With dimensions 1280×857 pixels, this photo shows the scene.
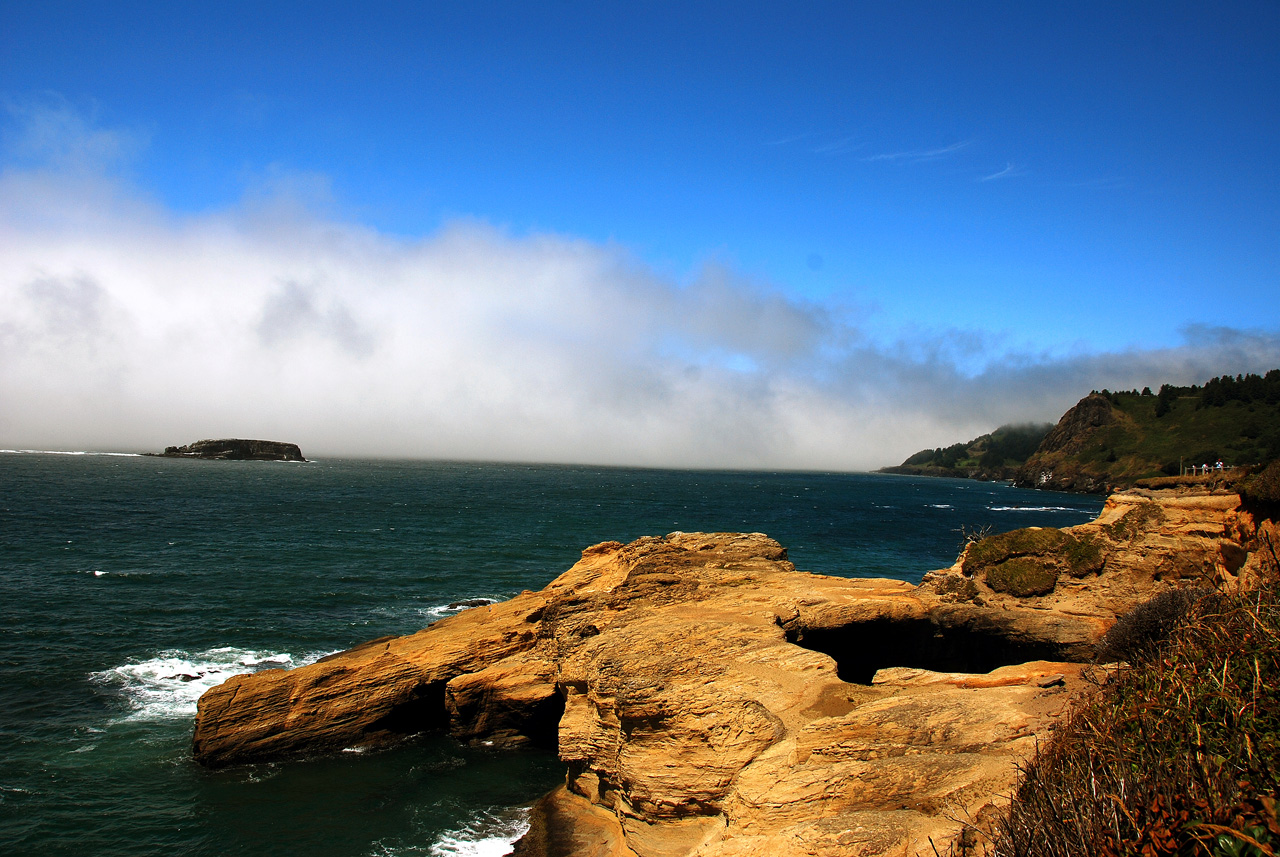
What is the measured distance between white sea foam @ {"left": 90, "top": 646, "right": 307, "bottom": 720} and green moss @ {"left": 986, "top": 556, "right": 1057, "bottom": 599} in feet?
92.7

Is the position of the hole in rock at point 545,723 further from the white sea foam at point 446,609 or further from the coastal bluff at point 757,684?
the white sea foam at point 446,609

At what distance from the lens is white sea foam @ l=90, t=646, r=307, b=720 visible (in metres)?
23.5

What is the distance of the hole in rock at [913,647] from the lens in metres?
19.7

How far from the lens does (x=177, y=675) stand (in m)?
26.0

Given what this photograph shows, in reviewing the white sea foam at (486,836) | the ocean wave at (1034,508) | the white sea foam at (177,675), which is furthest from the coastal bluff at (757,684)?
the ocean wave at (1034,508)

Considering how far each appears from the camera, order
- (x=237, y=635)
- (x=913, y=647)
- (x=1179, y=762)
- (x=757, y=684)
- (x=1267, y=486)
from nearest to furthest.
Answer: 1. (x=1179, y=762)
2. (x=757, y=684)
3. (x=1267, y=486)
4. (x=913, y=647)
5. (x=237, y=635)

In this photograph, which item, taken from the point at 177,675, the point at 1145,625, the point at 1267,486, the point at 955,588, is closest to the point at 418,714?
the point at 177,675

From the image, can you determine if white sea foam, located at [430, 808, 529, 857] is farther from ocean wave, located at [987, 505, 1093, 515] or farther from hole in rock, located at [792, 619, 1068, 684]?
ocean wave, located at [987, 505, 1093, 515]

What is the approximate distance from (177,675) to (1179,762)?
3238 centimetres

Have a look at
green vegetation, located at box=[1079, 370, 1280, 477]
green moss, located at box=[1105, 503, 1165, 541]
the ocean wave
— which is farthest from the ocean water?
green vegetation, located at box=[1079, 370, 1280, 477]

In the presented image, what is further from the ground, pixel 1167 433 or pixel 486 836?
pixel 1167 433

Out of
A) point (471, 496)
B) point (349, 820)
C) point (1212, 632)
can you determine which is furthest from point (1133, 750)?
point (471, 496)

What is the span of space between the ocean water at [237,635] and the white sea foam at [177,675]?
0.11 m

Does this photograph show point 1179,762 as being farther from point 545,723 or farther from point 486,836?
point 545,723
